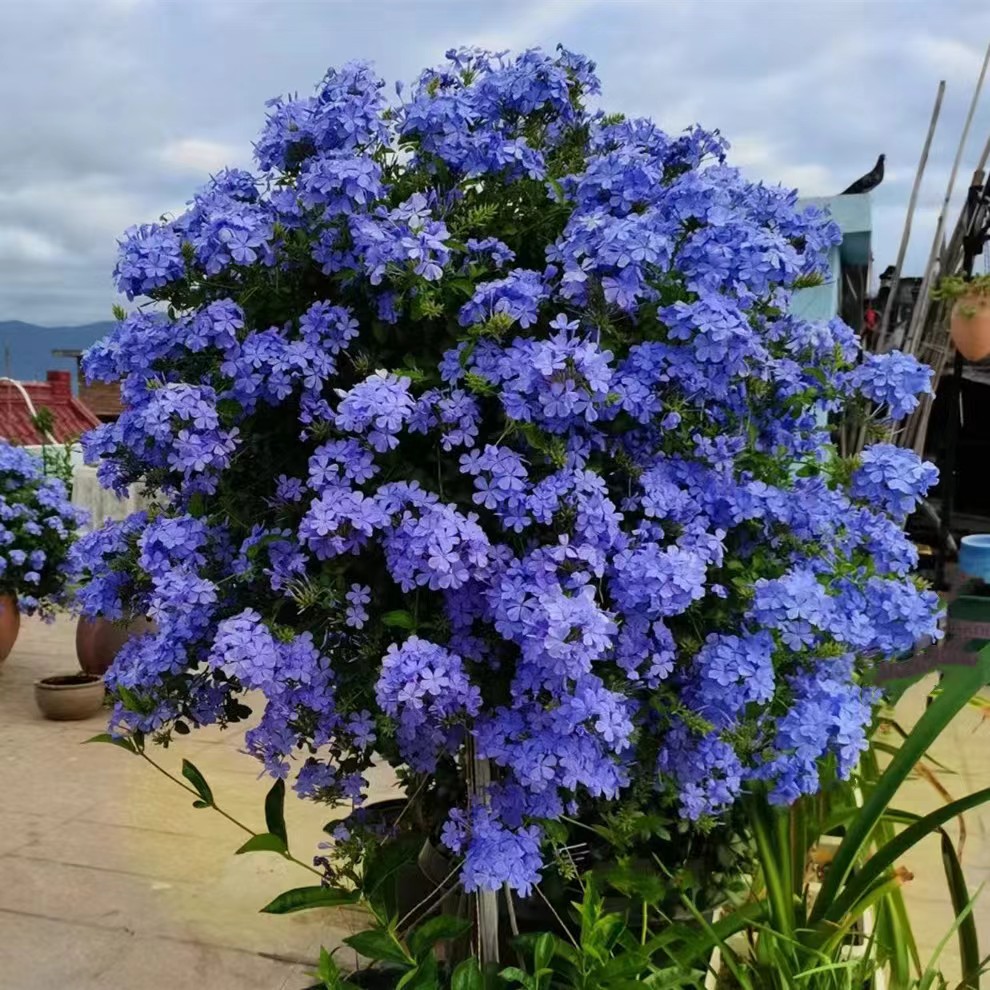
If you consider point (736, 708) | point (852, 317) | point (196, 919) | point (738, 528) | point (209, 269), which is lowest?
point (196, 919)

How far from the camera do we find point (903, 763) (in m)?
1.82

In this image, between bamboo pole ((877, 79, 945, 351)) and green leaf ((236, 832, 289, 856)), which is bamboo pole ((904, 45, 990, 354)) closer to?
bamboo pole ((877, 79, 945, 351))

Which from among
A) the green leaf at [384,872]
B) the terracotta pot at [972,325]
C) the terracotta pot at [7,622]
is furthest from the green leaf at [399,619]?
the terracotta pot at [972,325]

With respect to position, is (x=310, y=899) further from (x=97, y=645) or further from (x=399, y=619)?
(x=97, y=645)

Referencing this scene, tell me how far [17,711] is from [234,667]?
415cm

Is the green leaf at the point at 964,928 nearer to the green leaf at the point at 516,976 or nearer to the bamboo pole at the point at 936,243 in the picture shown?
the green leaf at the point at 516,976

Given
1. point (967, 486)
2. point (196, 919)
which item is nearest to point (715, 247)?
point (196, 919)

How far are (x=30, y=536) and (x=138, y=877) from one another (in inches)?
94.8

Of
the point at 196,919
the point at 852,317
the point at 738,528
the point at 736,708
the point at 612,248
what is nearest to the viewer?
the point at 612,248

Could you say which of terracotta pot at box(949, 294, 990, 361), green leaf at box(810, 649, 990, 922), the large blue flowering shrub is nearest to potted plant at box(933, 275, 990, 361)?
terracotta pot at box(949, 294, 990, 361)

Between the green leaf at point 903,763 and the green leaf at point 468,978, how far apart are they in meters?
0.71

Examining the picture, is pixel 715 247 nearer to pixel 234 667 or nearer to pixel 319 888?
pixel 234 667

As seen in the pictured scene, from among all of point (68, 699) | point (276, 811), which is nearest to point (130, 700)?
point (276, 811)

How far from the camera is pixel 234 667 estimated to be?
1488 millimetres
